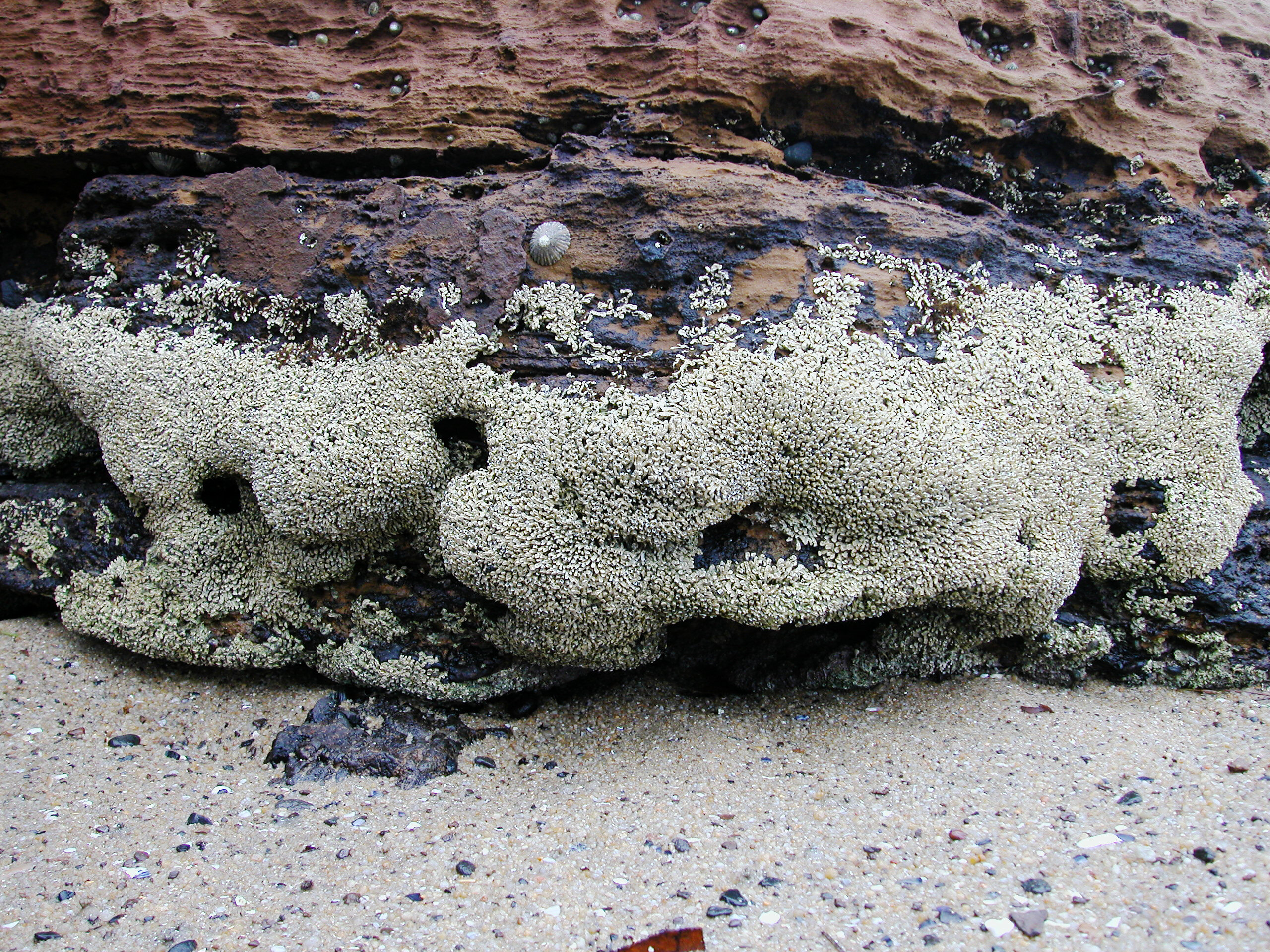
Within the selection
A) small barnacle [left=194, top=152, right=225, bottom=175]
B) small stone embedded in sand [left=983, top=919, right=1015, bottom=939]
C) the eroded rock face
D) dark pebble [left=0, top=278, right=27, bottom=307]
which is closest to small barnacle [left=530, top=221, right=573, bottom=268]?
the eroded rock face

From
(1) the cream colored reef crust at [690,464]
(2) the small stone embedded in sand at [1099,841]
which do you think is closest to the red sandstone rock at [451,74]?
(1) the cream colored reef crust at [690,464]

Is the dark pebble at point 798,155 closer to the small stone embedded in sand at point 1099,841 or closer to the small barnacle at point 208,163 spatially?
the small barnacle at point 208,163

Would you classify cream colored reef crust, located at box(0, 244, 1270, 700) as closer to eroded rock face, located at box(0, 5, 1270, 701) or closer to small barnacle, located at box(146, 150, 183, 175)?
eroded rock face, located at box(0, 5, 1270, 701)

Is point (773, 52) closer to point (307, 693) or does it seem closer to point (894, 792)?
point (894, 792)

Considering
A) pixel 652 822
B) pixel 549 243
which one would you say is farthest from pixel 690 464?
pixel 652 822

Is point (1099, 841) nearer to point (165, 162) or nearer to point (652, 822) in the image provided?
point (652, 822)

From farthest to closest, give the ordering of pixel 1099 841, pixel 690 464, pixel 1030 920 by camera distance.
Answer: pixel 690 464 → pixel 1099 841 → pixel 1030 920

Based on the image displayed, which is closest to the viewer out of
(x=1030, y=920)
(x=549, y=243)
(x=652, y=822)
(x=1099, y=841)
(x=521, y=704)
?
(x=1030, y=920)
